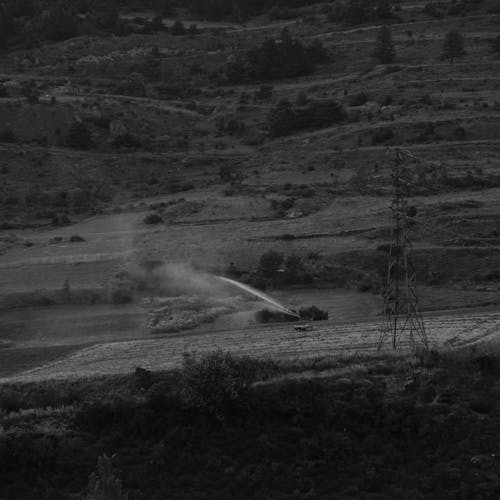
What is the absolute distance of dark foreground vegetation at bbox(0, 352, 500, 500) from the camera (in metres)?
23.1

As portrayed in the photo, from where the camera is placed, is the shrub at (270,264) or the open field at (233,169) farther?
the shrub at (270,264)

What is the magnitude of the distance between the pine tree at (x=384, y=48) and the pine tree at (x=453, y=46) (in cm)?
554

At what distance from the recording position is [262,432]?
993 inches

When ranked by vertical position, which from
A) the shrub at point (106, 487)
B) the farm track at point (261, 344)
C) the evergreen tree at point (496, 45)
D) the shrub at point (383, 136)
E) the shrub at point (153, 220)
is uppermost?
the evergreen tree at point (496, 45)

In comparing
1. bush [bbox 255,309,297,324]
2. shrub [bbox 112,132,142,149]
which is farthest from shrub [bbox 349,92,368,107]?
bush [bbox 255,309,297,324]

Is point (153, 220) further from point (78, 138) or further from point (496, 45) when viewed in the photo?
point (496, 45)

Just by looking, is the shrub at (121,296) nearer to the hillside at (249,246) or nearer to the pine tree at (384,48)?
the hillside at (249,246)

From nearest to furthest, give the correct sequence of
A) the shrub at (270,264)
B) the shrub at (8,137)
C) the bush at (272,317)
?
the bush at (272,317)
the shrub at (270,264)
the shrub at (8,137)

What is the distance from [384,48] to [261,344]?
6523 cm

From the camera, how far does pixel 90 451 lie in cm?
2448

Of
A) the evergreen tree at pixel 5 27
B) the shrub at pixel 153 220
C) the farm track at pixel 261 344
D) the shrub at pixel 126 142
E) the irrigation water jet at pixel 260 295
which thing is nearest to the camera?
the farm track at pixel 261 344

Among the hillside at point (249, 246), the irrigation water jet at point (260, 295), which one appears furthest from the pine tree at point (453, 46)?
the irrigation water jet at point (260, 295)

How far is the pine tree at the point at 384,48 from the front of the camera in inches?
3654

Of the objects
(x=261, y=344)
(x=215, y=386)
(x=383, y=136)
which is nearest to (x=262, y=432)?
(x=215, y=386)
